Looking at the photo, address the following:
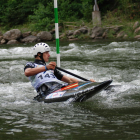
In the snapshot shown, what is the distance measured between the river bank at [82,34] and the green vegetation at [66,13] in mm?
666

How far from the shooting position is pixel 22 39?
2050 cm

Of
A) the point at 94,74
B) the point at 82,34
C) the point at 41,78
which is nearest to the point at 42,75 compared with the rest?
the point at 41,78

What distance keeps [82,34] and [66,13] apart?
5.26m

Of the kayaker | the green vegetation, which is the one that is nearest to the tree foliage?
the green vegetation

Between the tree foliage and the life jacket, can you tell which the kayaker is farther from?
the tree foliage

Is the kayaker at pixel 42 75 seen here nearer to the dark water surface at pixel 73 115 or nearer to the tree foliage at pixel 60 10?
the dark water surface at pixel 73 115

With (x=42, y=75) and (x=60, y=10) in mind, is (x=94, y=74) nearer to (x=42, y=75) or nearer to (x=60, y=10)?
(x=42, y=75)

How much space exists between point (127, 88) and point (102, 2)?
65.2 feet

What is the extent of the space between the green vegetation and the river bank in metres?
0.67

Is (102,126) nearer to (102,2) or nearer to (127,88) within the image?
(127,88)

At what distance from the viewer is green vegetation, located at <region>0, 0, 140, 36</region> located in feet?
70.3

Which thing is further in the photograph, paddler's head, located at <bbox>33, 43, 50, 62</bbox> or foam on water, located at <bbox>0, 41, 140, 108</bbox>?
foam on water, located at <bbox>0, 41, 140, 108</bbox>

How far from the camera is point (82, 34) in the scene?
19750 millimetres

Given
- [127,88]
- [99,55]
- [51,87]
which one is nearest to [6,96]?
[51,87]
